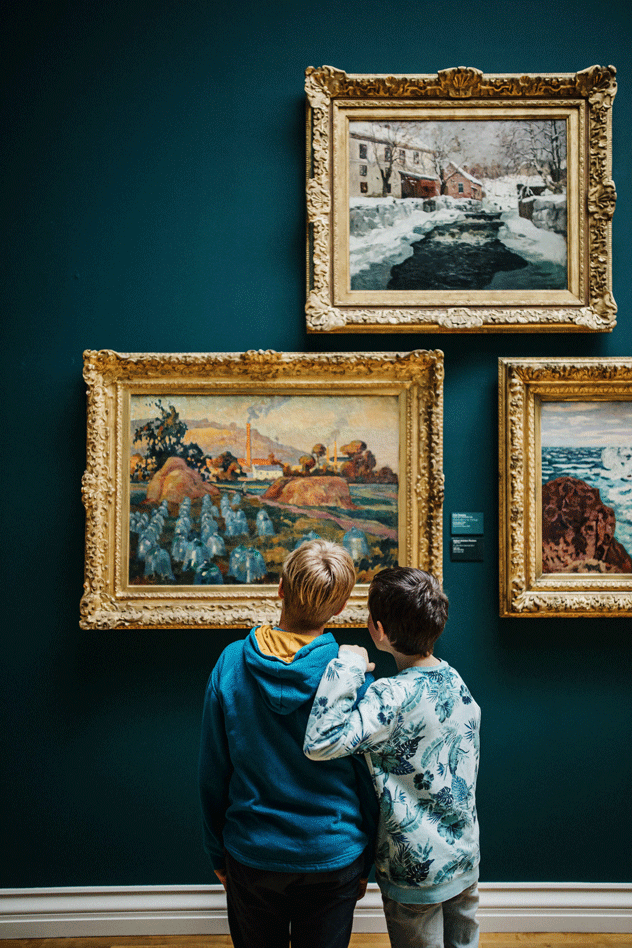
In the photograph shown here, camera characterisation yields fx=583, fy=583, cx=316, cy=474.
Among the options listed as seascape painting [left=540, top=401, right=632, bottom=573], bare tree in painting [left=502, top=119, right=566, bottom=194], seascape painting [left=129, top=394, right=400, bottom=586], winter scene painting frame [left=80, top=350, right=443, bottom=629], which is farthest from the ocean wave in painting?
bare tree in painting [left=502, top=119, right=566, bottom=194]

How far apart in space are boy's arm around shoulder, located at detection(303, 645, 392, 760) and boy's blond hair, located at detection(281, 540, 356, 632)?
13 centimetres

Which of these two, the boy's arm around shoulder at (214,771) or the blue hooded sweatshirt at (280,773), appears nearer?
the blue hooded sweatshirt at (280,773)

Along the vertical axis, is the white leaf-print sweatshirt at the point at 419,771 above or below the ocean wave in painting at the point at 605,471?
below

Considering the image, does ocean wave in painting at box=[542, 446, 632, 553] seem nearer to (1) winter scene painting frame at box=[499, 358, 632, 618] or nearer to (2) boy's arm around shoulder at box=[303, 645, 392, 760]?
(1) winter scene painting frame at box=[499, 358, 632, 618]

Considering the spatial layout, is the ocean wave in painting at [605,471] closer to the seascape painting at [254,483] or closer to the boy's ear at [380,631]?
the seascape painting at [254,483]

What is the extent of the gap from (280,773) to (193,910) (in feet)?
5.31

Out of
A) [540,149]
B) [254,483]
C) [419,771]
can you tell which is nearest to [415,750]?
[419,771]

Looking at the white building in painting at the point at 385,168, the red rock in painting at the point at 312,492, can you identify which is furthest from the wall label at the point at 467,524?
the white building in painting at the point at 385,168

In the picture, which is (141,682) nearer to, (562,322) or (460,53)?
(562,322)

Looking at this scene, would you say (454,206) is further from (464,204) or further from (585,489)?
(585,489)

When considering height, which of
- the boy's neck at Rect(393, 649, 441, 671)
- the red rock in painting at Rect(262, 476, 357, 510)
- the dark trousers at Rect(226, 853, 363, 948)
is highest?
the red rock in painting at Rect(262, 476, 357, 510)

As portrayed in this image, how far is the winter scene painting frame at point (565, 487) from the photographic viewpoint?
2596 mm

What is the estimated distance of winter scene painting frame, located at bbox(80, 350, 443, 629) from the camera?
258 centimetres

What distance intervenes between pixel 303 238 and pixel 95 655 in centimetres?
213
